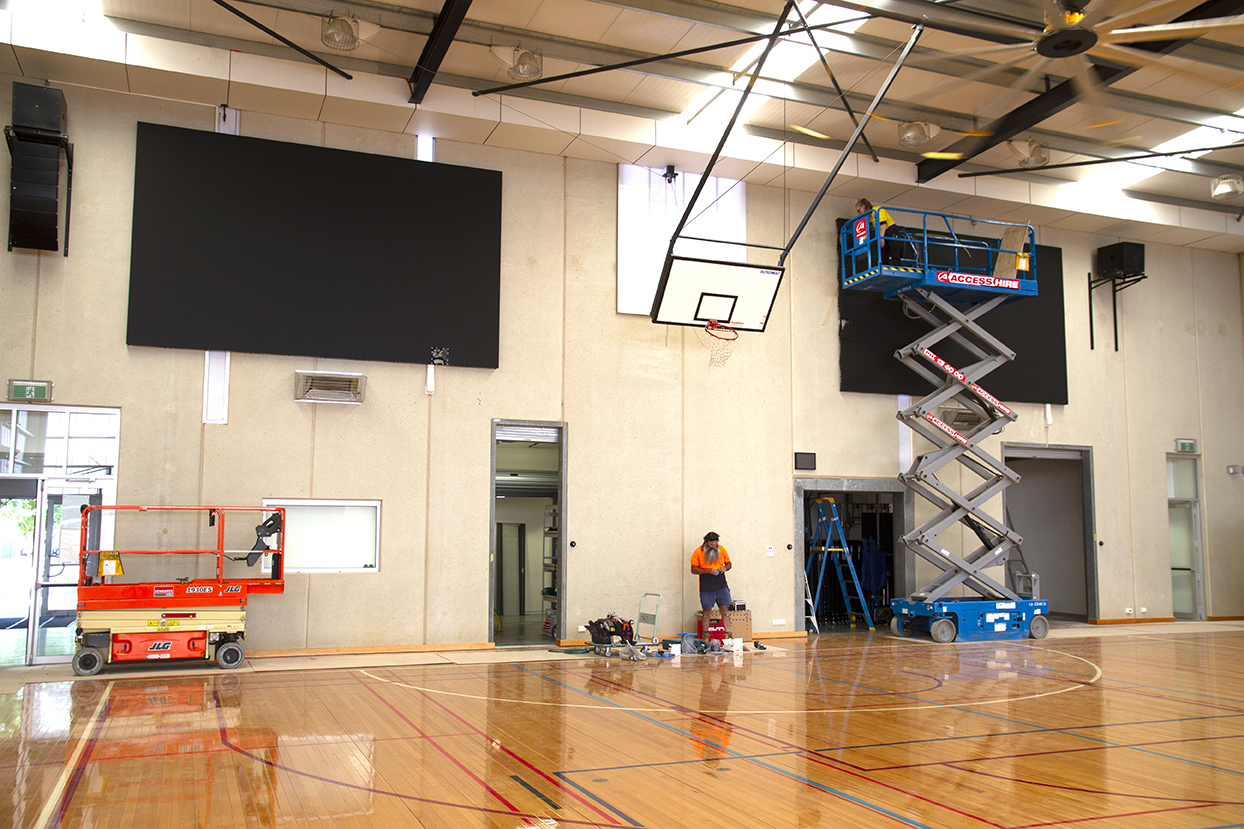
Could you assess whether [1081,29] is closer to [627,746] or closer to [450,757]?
[627,746]

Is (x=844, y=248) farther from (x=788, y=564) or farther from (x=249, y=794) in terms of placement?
(x=249, y=794)

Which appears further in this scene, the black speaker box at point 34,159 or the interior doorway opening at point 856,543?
the interior doorway opening at point 856,543

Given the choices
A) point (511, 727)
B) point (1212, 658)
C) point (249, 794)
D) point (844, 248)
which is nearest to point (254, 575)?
point (511, 727)

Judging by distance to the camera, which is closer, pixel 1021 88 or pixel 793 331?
pixel 1021 88

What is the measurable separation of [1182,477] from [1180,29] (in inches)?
543

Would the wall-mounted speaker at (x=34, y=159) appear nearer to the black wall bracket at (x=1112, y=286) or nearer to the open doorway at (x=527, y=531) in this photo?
the open doorway at (x=527, y=531)

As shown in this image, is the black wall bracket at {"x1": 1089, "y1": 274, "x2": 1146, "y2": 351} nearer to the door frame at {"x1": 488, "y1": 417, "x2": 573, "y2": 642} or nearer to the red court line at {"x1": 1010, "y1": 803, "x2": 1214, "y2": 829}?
the door frame at {"x1": 488, "y1": 417, "x2": 573, "y2": 642}

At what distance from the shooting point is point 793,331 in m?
16.0

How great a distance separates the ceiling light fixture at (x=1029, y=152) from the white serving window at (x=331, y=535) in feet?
39.2

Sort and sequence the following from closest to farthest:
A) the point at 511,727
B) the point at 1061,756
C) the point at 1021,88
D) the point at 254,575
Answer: the point at 1061,756, the point at 511,727, the point at 1021,88, the point at 254,575

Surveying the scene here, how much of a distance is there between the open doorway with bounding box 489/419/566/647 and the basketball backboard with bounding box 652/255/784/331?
2636 millimetres

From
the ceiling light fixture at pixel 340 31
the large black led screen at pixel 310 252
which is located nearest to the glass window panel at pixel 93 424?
the large black led screen at pixel 310 252

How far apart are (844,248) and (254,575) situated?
11.2 metres

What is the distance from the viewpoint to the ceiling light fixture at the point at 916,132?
1434cm
